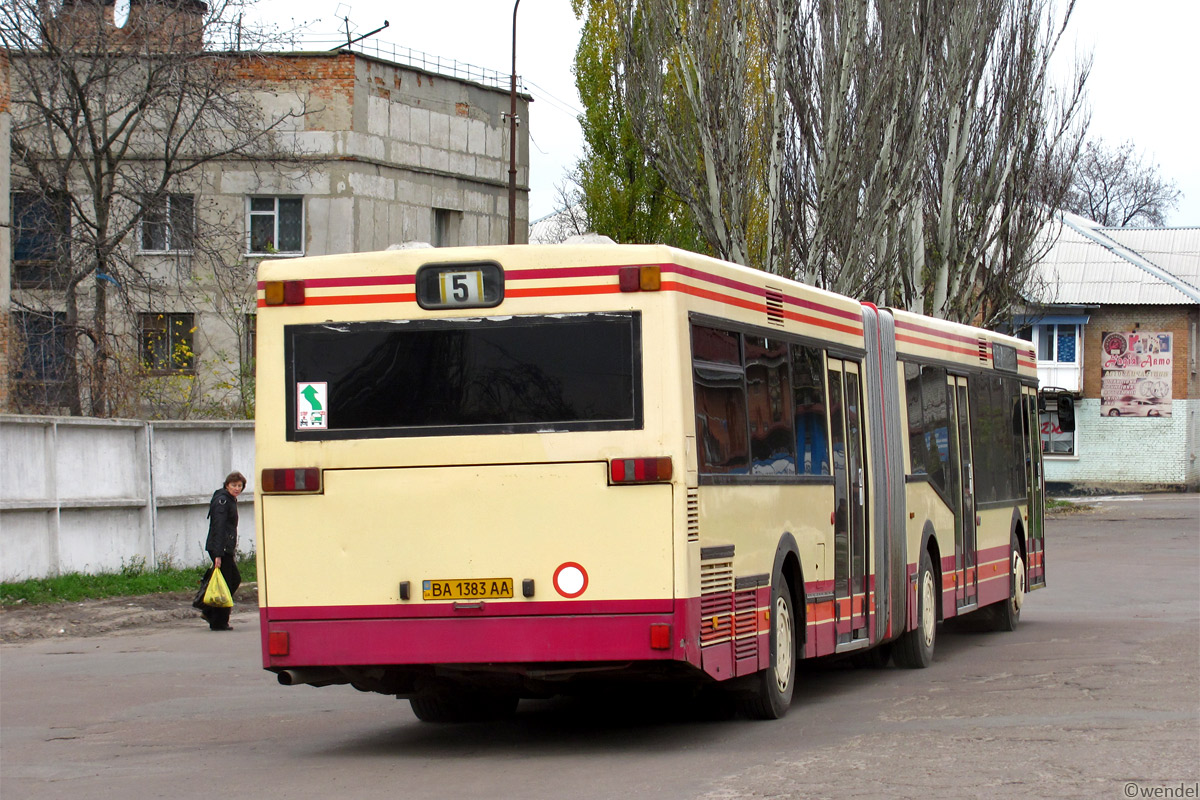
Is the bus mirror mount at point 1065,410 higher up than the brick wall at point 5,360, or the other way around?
the brick wall at point 5,360

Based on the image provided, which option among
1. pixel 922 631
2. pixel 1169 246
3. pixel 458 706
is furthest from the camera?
pixel 1169 246

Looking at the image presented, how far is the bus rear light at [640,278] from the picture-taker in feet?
30.2

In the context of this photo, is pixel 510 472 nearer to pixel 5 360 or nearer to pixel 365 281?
pixel 365 281

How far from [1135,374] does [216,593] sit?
4252 cm

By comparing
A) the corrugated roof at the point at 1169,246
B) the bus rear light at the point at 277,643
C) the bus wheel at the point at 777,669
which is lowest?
the bus wheel at the point at 777,669

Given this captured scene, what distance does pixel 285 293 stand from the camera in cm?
966

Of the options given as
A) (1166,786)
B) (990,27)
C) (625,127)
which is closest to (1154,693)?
(1166,786)

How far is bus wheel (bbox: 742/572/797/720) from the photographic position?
10.5m

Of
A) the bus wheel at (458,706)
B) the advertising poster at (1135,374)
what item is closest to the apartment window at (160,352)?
the bus wheel at (458,706)

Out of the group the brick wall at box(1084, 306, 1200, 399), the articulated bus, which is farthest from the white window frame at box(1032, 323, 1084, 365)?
the articulated bus

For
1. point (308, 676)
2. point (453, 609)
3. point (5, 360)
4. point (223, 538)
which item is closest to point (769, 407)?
point (453, 609)

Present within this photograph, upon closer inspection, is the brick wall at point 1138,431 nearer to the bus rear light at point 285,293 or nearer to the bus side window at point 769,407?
the bus side window at point 769,407

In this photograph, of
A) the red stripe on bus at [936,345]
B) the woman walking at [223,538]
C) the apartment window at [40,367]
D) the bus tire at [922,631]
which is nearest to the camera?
the bus tire at [922,631]

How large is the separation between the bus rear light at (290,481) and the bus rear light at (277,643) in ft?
2.60
